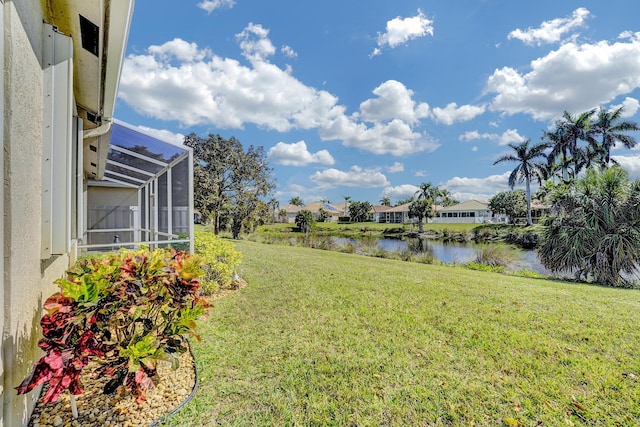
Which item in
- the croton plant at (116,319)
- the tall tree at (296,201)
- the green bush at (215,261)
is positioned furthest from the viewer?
the tall tree at (296,201)

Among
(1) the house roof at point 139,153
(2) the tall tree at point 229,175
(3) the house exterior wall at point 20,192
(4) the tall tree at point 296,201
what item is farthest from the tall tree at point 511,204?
(4) the tall tree at point 296,201

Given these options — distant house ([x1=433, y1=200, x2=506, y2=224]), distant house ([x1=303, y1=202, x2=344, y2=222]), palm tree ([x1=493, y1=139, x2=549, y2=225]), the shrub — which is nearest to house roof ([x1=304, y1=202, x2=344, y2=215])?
distant house ([x1=303, y1=202, x2=344, y2=222])

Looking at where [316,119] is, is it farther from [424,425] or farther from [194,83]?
[424,425]

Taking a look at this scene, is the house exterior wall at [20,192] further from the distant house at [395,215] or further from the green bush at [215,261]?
the distant house at [395,215]

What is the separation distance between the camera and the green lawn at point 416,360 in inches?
98.2

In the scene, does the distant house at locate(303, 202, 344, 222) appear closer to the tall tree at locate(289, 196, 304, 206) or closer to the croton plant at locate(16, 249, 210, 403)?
the tall tree at locate(289, 196, 304, 206)

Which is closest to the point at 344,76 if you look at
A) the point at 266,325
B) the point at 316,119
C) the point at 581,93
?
the point at 316,119

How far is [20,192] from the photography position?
5.37 feet

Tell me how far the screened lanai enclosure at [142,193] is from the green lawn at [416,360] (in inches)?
86.6

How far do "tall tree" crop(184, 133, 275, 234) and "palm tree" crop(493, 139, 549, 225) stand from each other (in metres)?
28.8

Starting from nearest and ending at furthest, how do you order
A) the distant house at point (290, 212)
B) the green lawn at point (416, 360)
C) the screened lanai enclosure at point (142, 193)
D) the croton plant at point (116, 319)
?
the croton plant at point (116, 319)
the green lawn at point (416, 360)
the screened lanai enclosure at point (142, 193)
the distant house at point (290, 212)

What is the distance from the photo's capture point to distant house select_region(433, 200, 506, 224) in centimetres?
4772

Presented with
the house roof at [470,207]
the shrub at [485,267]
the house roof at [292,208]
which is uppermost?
the house roof at [292,208]

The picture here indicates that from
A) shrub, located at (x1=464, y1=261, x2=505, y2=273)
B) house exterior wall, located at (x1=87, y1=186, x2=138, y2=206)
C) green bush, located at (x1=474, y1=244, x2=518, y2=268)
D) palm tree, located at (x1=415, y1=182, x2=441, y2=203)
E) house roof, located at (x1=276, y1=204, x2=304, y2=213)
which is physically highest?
palm tree, located at (x1=415, y1=182, x2=441, y2=203)
